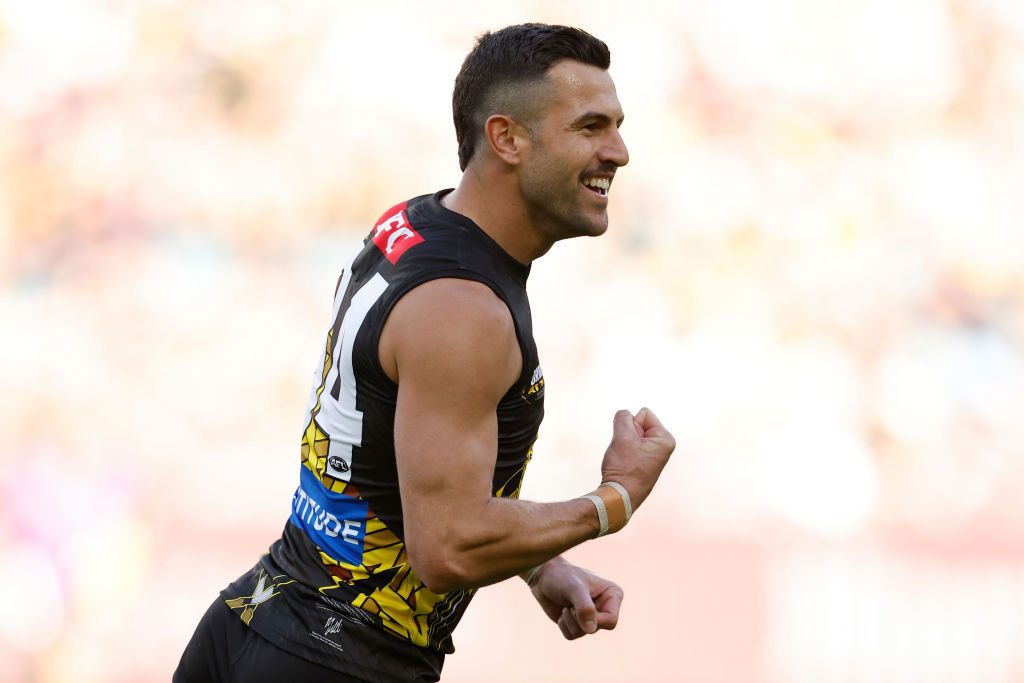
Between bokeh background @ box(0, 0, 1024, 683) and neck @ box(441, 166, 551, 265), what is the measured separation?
162 inches

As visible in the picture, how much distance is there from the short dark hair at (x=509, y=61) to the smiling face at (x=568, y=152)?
0.12 ft

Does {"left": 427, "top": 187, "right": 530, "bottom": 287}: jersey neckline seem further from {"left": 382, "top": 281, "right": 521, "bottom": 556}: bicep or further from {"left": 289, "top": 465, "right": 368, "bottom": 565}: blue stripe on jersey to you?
{"left": 289, "top": 465, "right": 368, "bottom": 565}: blue stripe on jersey

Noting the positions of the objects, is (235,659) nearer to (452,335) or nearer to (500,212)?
(452,335)

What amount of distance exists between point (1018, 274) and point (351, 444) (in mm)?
6319

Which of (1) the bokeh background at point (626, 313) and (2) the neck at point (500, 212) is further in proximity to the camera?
(1) the bokeh background at point (626, 313)

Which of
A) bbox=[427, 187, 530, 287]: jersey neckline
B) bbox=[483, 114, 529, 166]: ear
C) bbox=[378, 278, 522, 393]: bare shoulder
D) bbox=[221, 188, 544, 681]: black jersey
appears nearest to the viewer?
bbox=[378, 278, 522, 393]: bare shoulder

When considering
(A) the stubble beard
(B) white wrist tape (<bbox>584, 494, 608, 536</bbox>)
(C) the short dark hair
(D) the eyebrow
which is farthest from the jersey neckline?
(B) white wrist tape (<bbox>584, 494, 608, 536</bbox>)

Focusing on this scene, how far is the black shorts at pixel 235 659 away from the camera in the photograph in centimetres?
259

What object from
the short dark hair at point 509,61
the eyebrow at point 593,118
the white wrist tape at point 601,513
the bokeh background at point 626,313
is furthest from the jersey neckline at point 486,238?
the bokeh background at point 626,313

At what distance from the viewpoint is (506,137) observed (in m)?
2.72

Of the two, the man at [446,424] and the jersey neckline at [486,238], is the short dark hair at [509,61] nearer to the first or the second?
the man at [446,424]

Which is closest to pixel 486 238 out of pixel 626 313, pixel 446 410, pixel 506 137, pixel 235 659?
pixel 506 137

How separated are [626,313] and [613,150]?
488 cm

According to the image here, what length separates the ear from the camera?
271 centimetres
